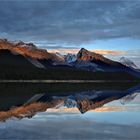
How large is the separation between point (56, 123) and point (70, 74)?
139m

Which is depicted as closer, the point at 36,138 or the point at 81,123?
the point at 36,138

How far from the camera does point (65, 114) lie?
20.0 meters

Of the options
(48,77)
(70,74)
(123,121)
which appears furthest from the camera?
(70,74)

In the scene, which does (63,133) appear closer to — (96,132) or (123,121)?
(96,132)

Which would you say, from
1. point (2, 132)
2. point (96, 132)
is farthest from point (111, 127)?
point (2, 132)

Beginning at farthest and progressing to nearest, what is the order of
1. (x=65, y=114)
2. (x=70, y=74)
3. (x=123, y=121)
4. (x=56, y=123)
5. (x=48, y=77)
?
(x=70, y=74) < (x=48, y=77) < (x=65, y=114) < (x=123, y=121) < (x=56, y=123)

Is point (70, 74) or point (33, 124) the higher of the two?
point (70, 74)

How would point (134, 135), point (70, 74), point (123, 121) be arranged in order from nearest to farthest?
point (134, 135)
point (123, 121)
point (70, 74)

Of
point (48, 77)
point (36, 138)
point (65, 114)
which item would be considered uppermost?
point (48, 77)

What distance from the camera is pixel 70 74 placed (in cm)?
15525

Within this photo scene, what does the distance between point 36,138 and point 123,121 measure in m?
5.44

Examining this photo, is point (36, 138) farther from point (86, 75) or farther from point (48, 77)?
point (86, 75)

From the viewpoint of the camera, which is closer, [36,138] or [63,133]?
[36,138]

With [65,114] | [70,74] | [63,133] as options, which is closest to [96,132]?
[63,133]
